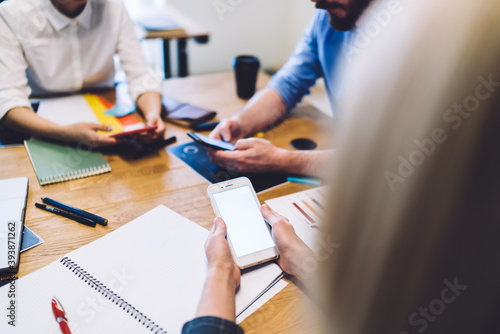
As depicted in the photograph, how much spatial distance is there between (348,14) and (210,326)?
1000mm

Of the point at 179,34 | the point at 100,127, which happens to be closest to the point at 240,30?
the point at 179,34

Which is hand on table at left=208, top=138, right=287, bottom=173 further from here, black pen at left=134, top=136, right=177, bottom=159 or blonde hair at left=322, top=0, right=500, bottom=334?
blonde hair at left=322, top=0, right=500, bottom=334

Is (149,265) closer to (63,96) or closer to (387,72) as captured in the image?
(387,72)

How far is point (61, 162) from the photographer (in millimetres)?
980

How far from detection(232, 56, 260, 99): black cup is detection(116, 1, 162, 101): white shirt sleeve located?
0.30 m

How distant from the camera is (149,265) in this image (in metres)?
0.70

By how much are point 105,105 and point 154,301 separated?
0.84 metres

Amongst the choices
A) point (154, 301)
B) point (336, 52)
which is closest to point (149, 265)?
point (154, 301)

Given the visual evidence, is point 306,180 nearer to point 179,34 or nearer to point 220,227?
point 220,227

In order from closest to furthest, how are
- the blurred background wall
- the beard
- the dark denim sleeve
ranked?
the dark denim sleeve
the beard
the blurred background wall

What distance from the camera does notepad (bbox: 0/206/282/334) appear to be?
587 mm

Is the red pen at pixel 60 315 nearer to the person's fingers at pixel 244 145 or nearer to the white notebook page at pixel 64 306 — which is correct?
the white notebook page at pixel 64 306

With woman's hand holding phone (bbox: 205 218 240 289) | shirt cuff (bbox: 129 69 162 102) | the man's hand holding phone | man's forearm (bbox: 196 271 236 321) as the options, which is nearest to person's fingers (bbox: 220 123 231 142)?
the man's hand holding phone

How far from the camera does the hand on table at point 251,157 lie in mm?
997
